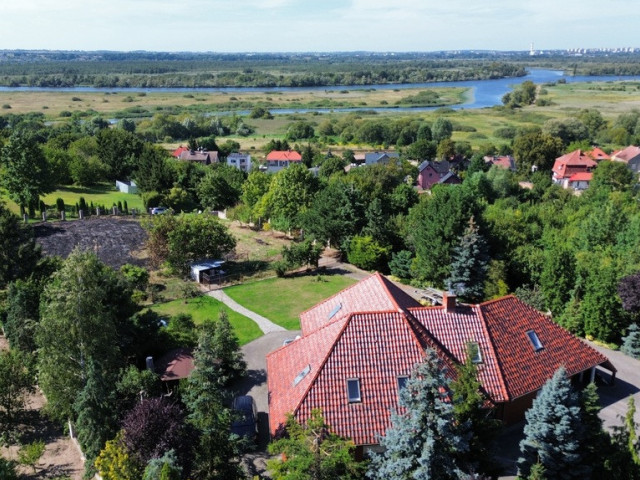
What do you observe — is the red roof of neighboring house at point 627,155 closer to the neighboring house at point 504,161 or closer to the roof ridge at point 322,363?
the neighboring house at point 504,161

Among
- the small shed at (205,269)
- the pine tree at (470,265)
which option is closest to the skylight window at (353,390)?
the pine tree at (470,265)

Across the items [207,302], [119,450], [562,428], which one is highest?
[562,428]

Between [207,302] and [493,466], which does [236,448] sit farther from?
[207,302]

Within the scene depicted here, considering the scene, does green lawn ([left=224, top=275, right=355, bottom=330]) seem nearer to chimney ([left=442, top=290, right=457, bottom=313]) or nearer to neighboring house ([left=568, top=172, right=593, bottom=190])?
chimney ([left=442, top=290, right=457, bottom=313])

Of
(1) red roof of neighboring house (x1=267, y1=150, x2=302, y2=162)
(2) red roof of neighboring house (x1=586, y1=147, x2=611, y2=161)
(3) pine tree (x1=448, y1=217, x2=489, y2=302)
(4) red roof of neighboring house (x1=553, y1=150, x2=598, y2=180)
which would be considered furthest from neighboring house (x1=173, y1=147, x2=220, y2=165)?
(2) red roof of neighboring house (x1=586, y1=147, x2=611, y2=161)

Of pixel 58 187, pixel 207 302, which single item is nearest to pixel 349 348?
pixel 207 302

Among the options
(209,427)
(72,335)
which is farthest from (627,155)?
(72,335)
